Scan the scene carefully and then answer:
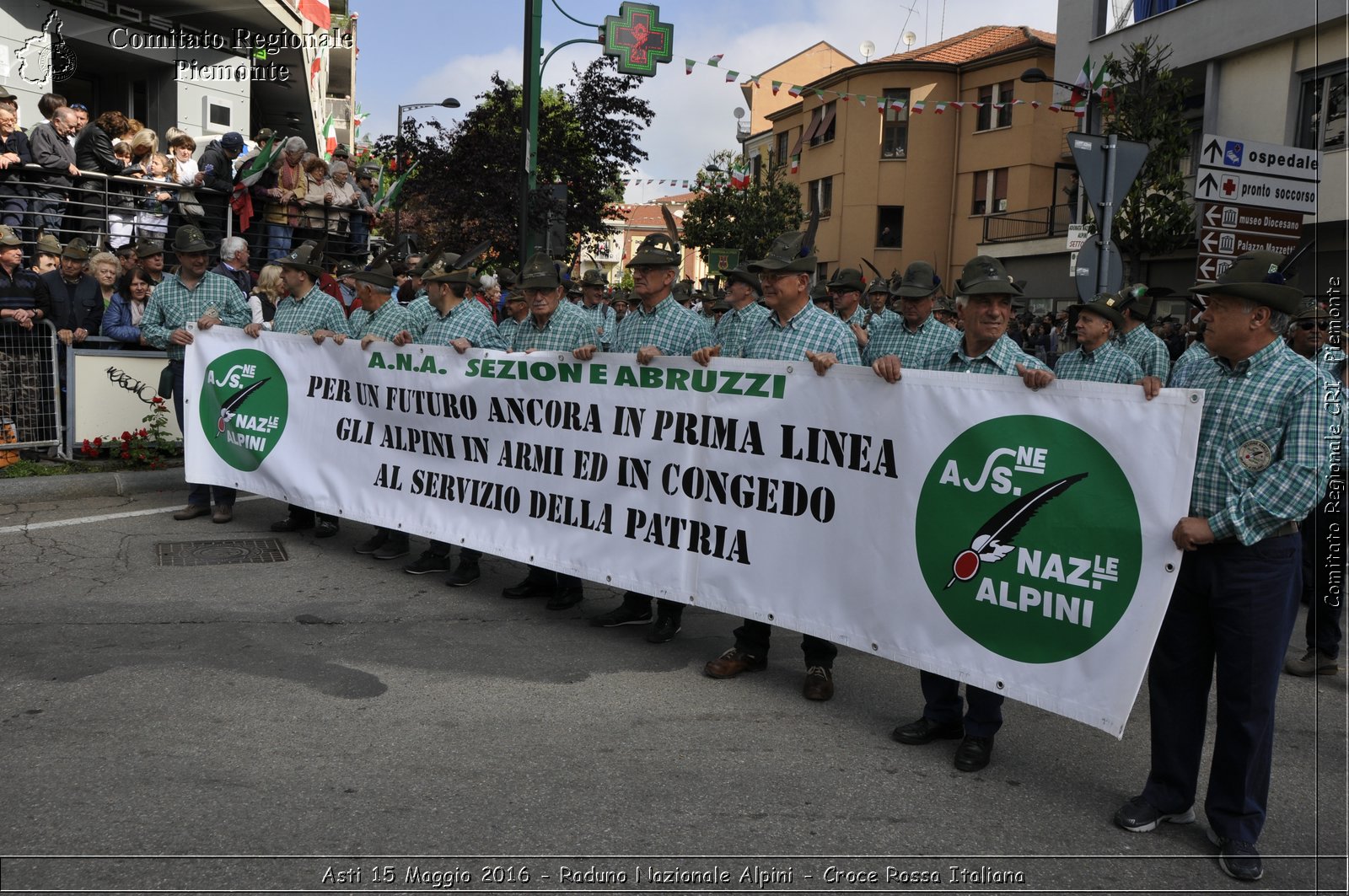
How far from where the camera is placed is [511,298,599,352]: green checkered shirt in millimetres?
6805

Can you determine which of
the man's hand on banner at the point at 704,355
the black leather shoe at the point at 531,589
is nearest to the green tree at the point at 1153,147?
the black leather shoe at the point at 531,589

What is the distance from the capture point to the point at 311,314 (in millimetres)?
8305

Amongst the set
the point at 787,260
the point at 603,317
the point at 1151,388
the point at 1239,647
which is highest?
the point at 787,260

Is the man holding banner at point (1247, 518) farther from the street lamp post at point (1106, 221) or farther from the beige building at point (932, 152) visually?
the beige building at point (932, 152)

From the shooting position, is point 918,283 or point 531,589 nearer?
point 531,589

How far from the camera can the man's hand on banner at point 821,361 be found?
5113mm

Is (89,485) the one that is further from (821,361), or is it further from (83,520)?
(821,361)

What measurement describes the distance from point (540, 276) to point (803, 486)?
8.31ft

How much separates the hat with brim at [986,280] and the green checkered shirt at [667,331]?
180cm

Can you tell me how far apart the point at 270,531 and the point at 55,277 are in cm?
395

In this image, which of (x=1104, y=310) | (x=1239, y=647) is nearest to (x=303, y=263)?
(x=1104, y=310)

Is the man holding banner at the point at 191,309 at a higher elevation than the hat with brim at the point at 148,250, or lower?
lower

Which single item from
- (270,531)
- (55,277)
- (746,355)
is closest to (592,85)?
(55,277)

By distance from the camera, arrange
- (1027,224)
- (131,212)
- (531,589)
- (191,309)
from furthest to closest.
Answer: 1. (1027,224)
2. (131,212)
3. (191,309)
4. (531,589)
